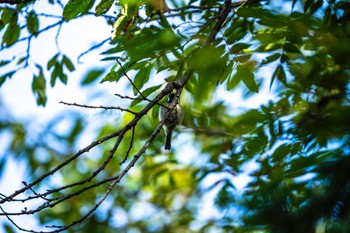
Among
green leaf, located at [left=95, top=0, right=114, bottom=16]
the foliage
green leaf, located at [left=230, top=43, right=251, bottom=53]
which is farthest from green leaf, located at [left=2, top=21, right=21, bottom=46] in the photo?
green leaf, located at [left=230, top=43, right=251, bottom=53]

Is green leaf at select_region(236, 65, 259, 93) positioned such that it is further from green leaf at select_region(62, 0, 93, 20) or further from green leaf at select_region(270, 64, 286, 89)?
green leaf at select_region(62, 0, 93, 20)

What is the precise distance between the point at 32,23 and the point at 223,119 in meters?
1.92

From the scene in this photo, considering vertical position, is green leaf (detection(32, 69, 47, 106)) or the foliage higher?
green leaf (detection(32, 69, 47, 106))

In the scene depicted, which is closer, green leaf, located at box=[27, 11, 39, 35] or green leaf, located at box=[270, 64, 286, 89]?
green leaf, located at box=[270, 64, 286, 89]

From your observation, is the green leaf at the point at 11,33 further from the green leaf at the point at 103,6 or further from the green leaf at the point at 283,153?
the green leaf at the point at 283,153

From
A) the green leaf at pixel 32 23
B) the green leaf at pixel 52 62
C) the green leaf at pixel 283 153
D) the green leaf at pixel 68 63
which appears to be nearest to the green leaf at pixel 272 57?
the green leaf at pixel 283 153

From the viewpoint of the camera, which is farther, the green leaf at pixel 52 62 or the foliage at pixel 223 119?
the green leaf at pixel 52 62

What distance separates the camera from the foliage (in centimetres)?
136

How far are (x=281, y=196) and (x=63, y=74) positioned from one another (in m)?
2.74

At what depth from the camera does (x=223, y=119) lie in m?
4.65

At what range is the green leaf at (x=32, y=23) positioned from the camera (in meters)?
3.69

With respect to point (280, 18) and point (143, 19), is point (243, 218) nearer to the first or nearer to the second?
point (280, 18)

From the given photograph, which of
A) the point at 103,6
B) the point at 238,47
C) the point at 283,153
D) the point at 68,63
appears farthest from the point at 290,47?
the point at 68,63

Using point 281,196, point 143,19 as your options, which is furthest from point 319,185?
point 143,19
